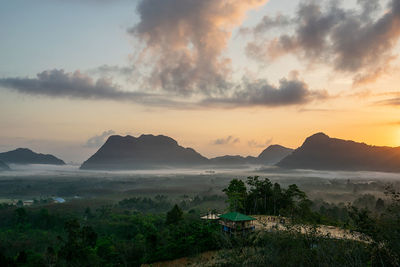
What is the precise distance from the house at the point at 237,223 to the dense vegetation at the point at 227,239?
1883 mm

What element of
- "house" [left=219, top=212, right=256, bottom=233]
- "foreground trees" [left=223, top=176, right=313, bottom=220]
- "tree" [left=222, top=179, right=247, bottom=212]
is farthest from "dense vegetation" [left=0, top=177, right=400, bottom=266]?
"house" [left=219, top=212, right=256, bottom=233]

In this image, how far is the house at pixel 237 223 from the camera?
1272 inches

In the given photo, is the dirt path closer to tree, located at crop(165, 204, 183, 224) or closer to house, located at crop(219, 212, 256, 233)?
house, located at crop(219, 212, 256, 233)

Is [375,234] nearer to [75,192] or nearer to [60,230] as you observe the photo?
[60,230]

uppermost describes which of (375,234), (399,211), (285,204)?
(399,211)

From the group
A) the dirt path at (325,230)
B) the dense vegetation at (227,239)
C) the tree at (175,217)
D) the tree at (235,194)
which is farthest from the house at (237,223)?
the tree at (175,217)

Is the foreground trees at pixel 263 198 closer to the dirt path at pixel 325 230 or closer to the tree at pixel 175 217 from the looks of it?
the tree at pixel 175 217

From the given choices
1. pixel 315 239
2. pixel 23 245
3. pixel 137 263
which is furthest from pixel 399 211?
pixel 23 245

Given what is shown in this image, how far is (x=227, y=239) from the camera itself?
61.1ft

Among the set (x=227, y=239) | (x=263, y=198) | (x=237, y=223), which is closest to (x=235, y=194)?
(x=263, y=198)

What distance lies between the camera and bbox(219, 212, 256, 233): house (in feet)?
106

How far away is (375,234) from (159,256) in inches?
1049

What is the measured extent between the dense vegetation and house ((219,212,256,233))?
188cm

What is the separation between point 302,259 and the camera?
14.3 metres
